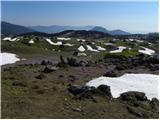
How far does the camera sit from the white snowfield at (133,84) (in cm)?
2992

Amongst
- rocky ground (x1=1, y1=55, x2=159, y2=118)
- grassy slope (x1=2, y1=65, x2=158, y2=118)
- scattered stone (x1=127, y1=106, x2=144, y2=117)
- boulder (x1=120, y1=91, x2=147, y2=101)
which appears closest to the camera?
grassy slope (x1=2, y1=65, x2=158, y2=118)

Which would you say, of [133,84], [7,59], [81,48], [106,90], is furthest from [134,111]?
[81,48]

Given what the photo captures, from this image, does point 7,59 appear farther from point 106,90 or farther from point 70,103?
point 70,103

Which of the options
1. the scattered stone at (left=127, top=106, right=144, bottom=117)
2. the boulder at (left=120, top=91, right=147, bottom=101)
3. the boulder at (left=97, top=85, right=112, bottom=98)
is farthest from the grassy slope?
the boulder at (left=120, top=91, right=147, bottom=101)

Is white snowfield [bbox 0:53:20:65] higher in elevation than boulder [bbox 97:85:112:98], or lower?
lower

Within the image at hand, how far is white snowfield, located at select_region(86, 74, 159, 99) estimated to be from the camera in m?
29.9

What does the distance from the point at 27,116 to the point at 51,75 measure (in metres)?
20.0

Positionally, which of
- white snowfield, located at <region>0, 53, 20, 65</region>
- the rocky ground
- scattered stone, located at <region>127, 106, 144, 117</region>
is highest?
the rocky ground

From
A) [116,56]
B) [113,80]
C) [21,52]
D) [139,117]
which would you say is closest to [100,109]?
[139,117]

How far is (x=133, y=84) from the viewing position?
108ft

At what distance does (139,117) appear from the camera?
22.7m

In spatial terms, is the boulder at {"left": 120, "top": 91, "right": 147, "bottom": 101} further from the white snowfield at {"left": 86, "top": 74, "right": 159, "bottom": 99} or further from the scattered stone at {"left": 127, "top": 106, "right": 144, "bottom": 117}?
the scattered stone at {"left": 127, "top": 106, "right": 144, "bottom": 117}

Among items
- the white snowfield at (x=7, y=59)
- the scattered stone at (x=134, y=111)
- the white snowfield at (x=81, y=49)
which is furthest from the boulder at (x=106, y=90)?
the white snowfield at (x=81, y=49)

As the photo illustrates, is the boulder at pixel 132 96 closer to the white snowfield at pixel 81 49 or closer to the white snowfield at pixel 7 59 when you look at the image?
the white snowfield at pixel 7 59
